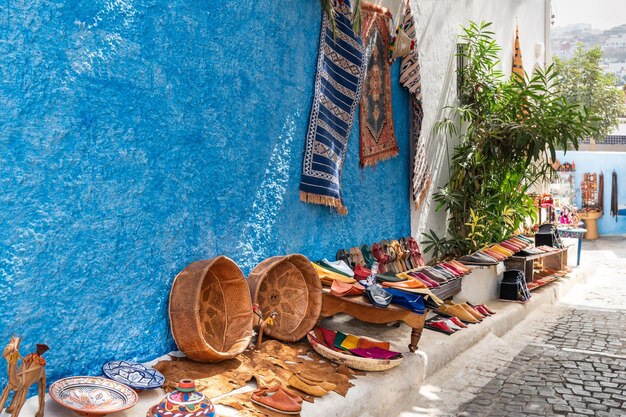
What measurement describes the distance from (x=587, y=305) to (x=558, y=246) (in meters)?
1.18

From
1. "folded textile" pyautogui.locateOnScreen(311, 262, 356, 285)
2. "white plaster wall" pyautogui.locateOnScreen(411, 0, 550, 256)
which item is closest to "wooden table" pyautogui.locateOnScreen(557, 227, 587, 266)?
"white plaster wall" pyautogui.locateOnScreen(411, 0, 550, 256)

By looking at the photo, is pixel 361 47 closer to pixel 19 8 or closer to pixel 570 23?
pixel 19 8

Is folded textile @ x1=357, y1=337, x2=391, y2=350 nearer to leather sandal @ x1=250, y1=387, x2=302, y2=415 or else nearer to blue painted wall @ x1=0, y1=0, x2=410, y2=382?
blue painted wall @ x1=0, y1=0, x2=410, y2=382

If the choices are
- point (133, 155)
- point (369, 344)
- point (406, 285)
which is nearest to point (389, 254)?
point (406, 285)

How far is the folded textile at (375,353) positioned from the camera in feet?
13.7

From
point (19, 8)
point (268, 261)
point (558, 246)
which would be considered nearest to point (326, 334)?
point (268, 261)

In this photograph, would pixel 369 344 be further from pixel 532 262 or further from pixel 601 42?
pixel 601 42

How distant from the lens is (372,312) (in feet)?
15.1

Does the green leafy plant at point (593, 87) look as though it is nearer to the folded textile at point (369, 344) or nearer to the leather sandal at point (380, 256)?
the leather sandal at point (380, 256)

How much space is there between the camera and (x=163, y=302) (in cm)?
370

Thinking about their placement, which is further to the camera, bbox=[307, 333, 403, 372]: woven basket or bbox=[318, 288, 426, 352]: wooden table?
bbox=[318, 288, 426, 352]: wooden table

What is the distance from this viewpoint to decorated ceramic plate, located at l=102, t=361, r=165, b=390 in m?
3.17

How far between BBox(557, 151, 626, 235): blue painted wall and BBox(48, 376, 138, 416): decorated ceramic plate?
17812 millimetres

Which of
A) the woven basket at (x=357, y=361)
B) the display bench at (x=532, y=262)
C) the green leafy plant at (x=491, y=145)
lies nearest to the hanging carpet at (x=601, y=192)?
the display bench at (x=532, y=262)
